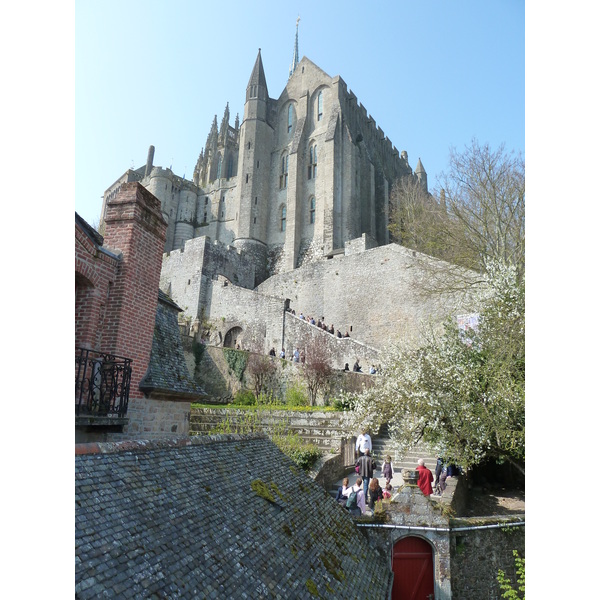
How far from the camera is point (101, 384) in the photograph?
677 centimetres

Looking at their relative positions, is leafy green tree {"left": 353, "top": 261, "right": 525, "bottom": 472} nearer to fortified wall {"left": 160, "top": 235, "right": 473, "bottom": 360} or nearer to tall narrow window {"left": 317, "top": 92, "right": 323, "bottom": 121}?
fortified wall {"left": 160, "top": 235, "right": 473, "bottom": 360}

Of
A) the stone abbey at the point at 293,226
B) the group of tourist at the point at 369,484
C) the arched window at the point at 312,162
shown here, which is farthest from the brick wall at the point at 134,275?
the arched window at the point at 312,162

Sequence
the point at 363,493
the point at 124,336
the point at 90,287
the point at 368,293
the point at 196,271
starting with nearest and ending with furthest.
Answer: the point at 90,287 < the point at 124,336 < the point at 363,493 < the point at 368,293 < the point at 196,271

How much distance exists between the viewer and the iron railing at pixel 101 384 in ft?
21.4

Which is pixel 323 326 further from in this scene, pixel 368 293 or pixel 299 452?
pixel 299 452

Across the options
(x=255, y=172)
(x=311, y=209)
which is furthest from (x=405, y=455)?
(x=255, y=172)

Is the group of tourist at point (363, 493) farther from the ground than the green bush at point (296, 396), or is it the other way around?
the green bush at point (296, 396)

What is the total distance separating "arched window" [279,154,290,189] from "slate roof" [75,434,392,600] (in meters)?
42.6

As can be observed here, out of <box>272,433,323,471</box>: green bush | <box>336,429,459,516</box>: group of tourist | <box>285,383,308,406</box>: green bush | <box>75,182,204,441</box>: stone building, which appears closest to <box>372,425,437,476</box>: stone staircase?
<box>336,429,459,516</box>: group of tourist

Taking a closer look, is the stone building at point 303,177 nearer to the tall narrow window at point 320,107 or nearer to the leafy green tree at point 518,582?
the tall narrow window at point 320,107

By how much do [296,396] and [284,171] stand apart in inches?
1218

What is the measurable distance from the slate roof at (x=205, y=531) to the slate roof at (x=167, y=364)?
173cm

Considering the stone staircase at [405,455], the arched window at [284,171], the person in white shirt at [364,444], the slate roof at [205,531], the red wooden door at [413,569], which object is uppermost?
the arched window at [284,171]

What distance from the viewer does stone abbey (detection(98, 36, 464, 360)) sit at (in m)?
31.3
